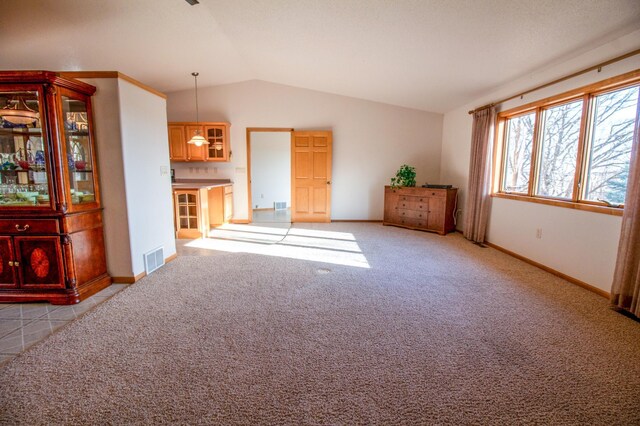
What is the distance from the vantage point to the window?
9.37 ft

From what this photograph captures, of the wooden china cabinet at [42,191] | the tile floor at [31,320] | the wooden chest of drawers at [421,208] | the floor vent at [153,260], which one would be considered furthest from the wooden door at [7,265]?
the wooden chest of drawers at [421,208]

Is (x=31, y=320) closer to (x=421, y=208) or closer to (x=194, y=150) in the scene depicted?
(x=194, y=150)

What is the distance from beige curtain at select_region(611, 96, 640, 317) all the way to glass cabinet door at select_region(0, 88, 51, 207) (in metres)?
5.06

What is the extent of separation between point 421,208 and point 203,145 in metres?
4.82

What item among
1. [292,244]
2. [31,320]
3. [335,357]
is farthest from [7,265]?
[292,244]

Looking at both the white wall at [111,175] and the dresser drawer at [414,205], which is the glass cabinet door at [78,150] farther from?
the dresser drawer at [414,205]

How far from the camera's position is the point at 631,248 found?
8.09 ft

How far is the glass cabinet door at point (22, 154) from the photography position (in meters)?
2.50

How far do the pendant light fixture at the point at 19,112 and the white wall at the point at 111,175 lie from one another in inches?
17.9

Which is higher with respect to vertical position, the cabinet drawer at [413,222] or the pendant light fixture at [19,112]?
the pendant light fixture at [19,112]

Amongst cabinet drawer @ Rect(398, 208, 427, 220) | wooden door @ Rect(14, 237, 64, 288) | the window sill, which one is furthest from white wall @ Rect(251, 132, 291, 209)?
wooden door @ Rect(14, 237, 64, 288)

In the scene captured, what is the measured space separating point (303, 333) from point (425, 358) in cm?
85

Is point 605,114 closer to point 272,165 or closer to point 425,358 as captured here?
point 425,358

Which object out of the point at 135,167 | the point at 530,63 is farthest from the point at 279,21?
the point at 530,63
